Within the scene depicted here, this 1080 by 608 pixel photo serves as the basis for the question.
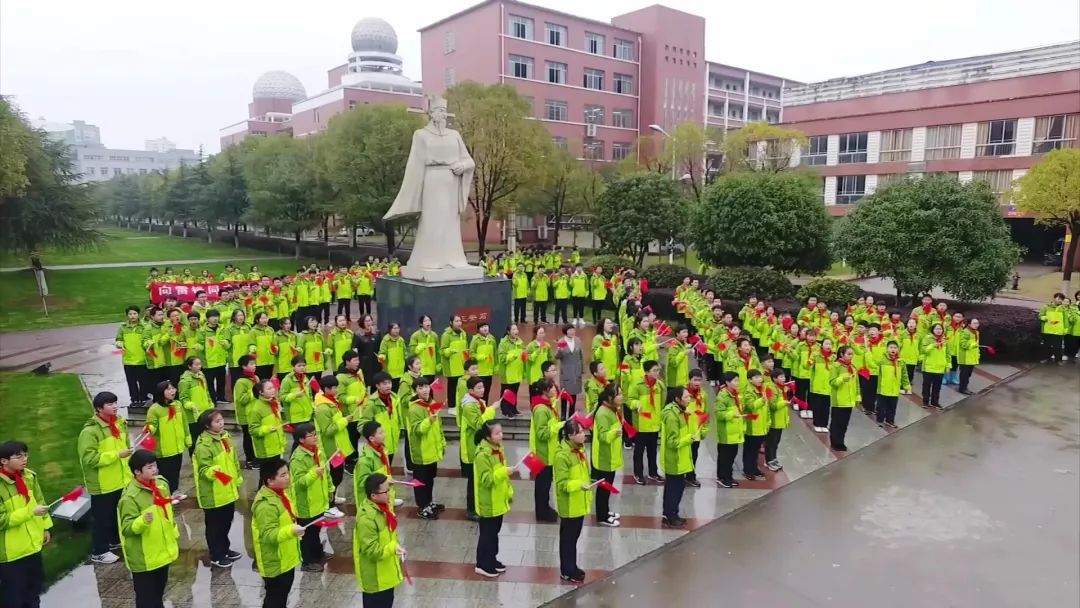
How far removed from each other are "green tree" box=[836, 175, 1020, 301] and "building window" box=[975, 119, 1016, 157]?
51.0 feet

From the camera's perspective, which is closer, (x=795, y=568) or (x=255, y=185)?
(x=795, y=568)

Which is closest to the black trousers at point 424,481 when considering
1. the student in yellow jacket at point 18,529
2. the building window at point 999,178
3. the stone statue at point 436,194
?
the student in yellow jacket at point 18,529

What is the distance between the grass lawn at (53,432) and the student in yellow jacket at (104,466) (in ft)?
0.79

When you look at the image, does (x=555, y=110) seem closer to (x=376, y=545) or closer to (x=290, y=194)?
(x=290, y=194)

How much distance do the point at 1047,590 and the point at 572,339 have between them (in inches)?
210

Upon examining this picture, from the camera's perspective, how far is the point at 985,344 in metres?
13.6

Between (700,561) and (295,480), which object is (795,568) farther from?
(295,480)

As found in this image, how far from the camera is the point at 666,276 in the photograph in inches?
720

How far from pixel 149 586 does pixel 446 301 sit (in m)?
6.74

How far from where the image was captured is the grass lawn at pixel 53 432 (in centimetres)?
598

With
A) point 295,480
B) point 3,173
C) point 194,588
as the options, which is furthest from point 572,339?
point 3,173

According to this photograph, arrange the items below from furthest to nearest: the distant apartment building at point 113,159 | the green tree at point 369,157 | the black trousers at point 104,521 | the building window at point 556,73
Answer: the distant apartment building at point 113,159 → the building window at point 556,73 → the green tree at point 369,157 → the black trousers at point 104,521

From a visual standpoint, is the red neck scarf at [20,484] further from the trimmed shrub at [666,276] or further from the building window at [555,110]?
the building window at [555,110]

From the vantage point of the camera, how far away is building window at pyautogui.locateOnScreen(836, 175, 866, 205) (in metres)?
32.3
